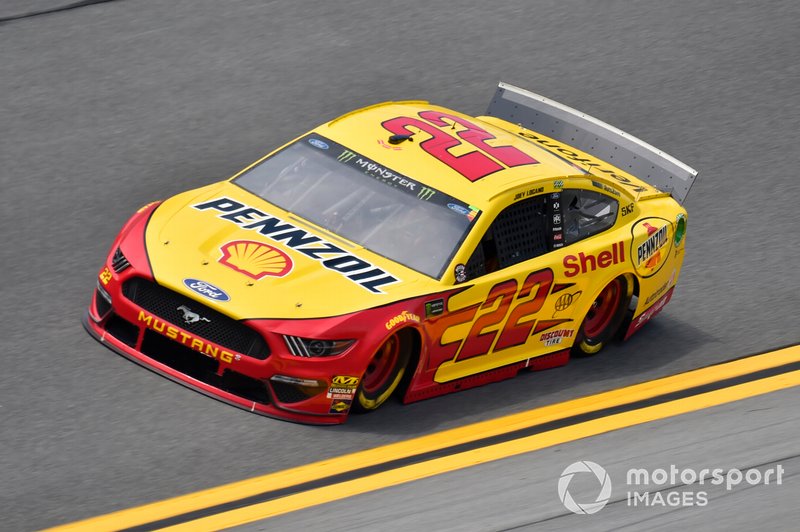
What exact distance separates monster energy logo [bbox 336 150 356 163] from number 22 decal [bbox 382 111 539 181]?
1.16 ft

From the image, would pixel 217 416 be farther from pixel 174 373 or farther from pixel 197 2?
pixel 197 2

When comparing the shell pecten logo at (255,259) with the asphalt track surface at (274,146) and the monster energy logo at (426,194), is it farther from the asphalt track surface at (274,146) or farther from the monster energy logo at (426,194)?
the monster energy logo at (426,194)

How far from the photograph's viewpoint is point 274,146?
37.4 ft

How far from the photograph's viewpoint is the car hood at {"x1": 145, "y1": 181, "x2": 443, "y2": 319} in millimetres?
7414

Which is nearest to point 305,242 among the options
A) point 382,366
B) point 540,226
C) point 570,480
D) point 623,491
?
point 382,366

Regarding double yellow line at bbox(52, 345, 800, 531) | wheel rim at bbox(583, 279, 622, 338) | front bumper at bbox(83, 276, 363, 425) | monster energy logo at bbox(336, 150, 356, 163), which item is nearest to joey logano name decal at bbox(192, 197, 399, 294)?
front bumper at bbox(83, 276, 363, 425)

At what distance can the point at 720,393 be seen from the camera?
27.7 feet

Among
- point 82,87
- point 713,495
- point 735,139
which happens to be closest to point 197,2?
point 82,87

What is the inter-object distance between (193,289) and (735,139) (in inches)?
252

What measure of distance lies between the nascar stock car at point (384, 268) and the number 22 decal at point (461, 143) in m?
0.02

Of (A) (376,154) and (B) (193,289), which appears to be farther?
(A) (376,154)

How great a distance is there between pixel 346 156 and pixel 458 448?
2.18m

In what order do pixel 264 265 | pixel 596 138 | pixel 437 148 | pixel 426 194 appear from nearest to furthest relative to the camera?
1. pixel 264 265
2. pixel 426 194
3. pixel 437 148
4. pixel 596 138

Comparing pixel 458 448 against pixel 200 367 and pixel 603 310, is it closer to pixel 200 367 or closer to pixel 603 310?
pixel 200 367
